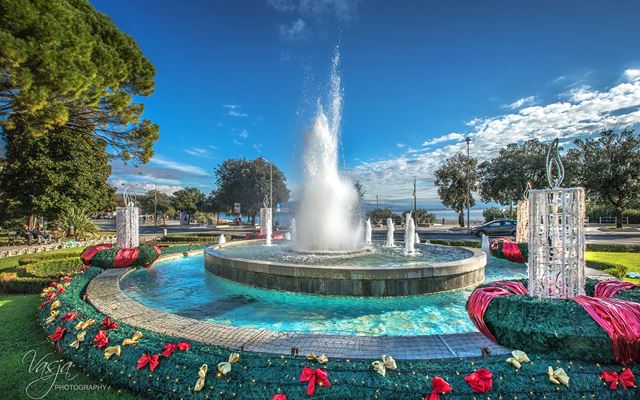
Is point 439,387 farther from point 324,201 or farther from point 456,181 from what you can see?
point 456,181

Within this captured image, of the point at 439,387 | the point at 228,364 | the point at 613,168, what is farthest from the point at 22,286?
the point at 613,168

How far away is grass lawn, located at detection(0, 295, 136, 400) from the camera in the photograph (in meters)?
3.72

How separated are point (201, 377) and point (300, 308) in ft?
14.5

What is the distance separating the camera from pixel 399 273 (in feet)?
27.3

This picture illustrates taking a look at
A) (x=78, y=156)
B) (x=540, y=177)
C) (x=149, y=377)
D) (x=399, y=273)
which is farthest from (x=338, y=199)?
(x=540, y=177)

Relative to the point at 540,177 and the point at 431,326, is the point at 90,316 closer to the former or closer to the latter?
the point at 431,326

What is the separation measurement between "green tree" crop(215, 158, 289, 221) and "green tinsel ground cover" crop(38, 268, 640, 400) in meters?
46.8

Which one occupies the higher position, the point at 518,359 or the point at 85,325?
the point at 518,359

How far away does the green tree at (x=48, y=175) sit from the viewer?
24375 mm

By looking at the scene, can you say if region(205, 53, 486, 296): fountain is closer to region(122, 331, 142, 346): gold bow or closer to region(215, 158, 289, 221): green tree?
region(122, 331, 142, 346): gold bow

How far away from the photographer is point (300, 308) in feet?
25.2

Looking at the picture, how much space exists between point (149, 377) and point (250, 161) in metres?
52.0

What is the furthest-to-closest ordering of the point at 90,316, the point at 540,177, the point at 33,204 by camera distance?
the point at 540,177 → the point at 33,204 → the point at 90,316

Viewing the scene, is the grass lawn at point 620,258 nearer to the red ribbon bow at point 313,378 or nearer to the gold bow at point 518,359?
the gold bow at point 518,359
